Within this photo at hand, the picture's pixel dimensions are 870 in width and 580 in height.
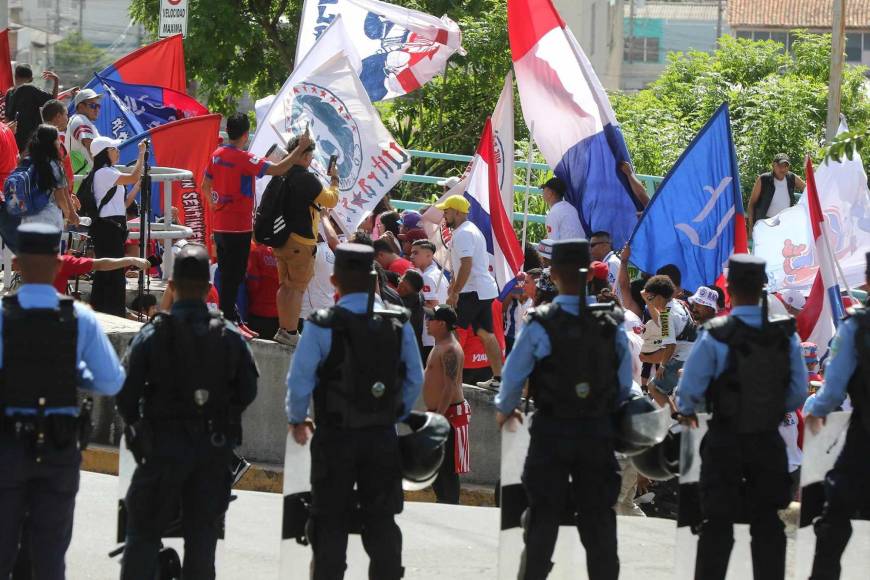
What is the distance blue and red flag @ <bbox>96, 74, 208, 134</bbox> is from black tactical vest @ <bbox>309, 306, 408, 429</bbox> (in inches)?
298

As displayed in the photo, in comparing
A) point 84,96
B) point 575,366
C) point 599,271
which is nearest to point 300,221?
point 599,271

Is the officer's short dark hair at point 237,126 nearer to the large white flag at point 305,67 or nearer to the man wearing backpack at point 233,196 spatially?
the man wearing backpack at point 233,196

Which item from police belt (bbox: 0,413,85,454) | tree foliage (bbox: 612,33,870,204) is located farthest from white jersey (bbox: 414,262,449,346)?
tree foliage (bbox: 612,33,870,204)

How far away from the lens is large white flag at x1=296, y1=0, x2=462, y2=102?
14.1m

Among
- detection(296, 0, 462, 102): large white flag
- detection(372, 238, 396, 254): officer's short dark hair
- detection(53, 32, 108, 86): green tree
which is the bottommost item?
detection(372, 238, 396, 254): officer's short dark hair

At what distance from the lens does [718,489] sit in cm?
687

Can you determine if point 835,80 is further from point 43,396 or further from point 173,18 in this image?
point 43,396

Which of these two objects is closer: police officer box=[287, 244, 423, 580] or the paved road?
police officer box=[287, 244, 423, 580]

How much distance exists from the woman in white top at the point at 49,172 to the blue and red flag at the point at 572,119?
13.4 feet

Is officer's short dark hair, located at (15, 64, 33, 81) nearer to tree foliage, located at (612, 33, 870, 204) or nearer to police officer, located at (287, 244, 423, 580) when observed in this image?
police officer, located at (287, 244, 423, 580)

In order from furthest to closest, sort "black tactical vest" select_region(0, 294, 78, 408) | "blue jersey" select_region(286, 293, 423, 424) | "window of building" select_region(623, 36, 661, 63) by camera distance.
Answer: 1. "window of building" select_region(623, 36, 661, 63)
2. "blue jersey" select_region(286, 293, 423, 424)
3. "black tactical vest" select_region(0, 294, 78, 408)

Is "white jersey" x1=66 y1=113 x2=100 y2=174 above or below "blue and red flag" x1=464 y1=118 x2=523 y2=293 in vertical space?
above

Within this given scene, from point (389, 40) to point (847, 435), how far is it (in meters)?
8.20

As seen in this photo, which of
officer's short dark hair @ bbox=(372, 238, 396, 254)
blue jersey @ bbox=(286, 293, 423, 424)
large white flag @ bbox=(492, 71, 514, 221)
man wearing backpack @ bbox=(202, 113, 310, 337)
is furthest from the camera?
large white flag @ bbox=(492, 71, 514, 221)
